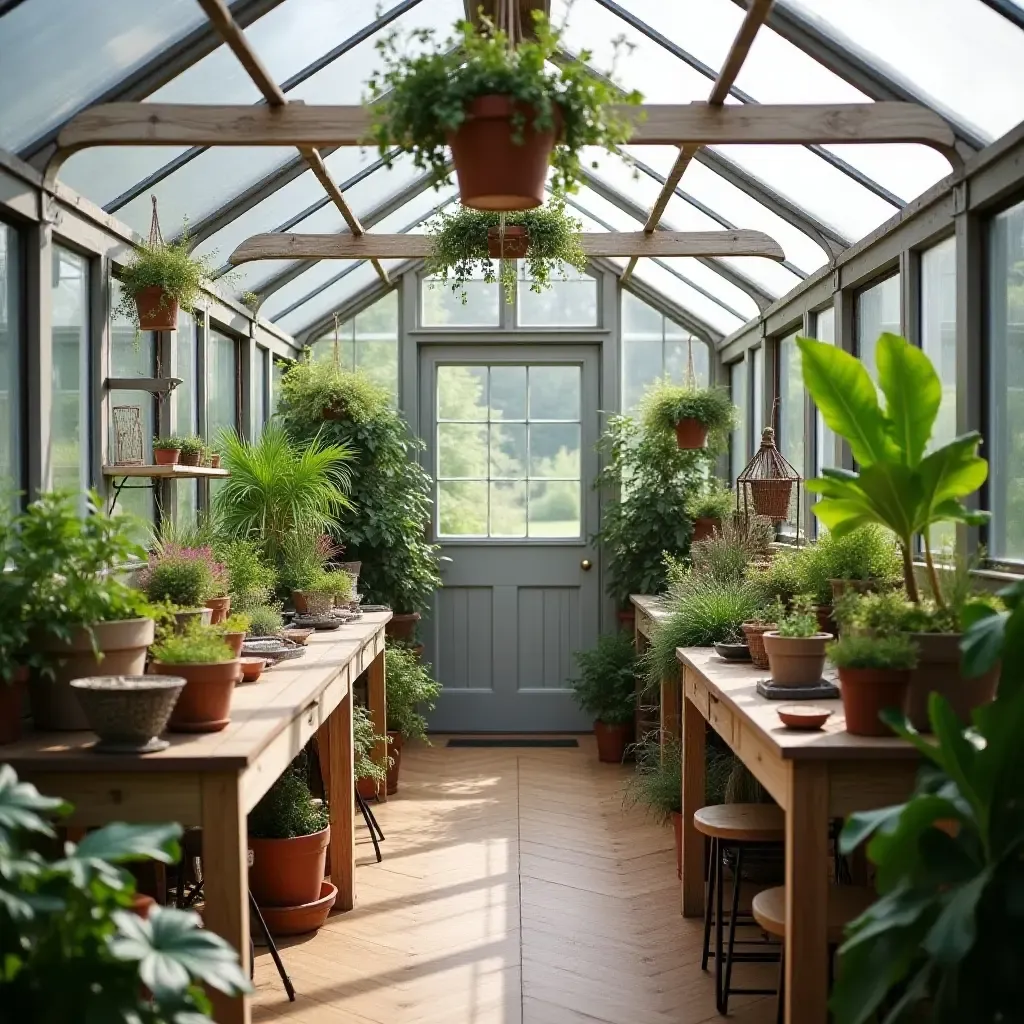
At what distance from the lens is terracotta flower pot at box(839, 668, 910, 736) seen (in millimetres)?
2953

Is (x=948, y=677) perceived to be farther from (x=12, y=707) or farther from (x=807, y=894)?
(x=12, y=707)

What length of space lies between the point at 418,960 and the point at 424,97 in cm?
264

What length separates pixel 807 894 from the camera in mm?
2869

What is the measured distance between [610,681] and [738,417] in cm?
177

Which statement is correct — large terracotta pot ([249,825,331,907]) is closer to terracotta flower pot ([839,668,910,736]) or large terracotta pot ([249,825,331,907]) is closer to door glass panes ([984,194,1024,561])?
terracotta flower pot ([839,668,910,736])

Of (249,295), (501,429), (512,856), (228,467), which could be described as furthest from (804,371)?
(501,429)

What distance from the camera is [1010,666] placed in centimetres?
260

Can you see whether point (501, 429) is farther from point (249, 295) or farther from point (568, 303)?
point (249, 295)

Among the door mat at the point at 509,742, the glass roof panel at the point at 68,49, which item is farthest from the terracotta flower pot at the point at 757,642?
the door mat at the point at 509,742

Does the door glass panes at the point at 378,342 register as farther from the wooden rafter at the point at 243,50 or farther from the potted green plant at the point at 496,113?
the potted green plant at the point at 496,113

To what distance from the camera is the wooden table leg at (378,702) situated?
619 centimetres

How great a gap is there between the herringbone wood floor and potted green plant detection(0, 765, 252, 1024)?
5.17ft

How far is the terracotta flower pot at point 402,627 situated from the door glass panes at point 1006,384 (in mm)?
4086

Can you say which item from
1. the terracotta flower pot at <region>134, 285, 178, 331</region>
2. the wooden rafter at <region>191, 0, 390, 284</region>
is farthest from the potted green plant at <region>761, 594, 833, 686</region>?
the terracotta flower pot at <region>134, 285, 178, 331</region>
